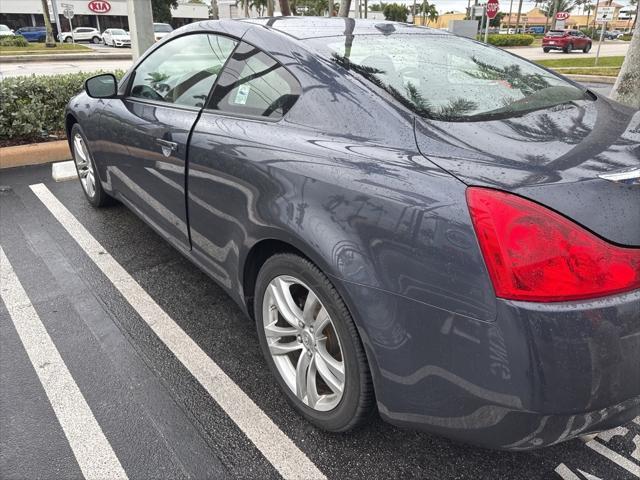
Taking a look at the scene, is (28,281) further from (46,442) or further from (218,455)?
(218,455)

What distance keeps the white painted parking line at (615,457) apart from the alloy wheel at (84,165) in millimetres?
3847

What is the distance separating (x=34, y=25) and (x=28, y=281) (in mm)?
55805

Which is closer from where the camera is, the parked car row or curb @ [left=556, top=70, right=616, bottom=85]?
curb @ [left=556, top=70, right=616, bottom=85]

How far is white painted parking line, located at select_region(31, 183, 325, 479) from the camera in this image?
6.42ft

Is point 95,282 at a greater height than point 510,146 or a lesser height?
lesser

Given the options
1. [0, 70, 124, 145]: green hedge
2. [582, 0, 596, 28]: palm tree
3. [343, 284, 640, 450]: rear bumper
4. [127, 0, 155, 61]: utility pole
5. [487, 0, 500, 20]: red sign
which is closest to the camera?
[343, 284, 640, 450]: rear bumper

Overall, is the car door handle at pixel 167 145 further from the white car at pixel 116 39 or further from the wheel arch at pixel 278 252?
the white car at pixel 116 39

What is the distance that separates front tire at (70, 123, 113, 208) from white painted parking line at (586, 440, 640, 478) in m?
3.72

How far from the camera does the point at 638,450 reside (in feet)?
6.52

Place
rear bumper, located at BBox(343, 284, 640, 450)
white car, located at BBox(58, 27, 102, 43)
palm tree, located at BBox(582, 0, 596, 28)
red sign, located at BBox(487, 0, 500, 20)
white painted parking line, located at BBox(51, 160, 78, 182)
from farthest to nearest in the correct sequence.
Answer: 1. palm tree, located at BBox(582, 0, 596, 28)
2. white car, located at BBox(58, 27, 102, 43)
3. red sign, located at BBox(487, 0, 500, 20)
4. white painted parking line, located at BBox(51, 160, 78, 182)
5. rear bumper, located at BBox(343, 284, 640, 450)

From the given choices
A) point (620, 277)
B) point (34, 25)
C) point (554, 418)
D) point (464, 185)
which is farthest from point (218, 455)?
point (34, 25)

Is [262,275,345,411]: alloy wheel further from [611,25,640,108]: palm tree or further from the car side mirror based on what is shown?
[611,25,640,108]: palm tree

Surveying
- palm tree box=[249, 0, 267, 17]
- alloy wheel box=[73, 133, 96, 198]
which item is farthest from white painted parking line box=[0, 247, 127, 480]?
palm tree box=[249, 0, 267, 17]

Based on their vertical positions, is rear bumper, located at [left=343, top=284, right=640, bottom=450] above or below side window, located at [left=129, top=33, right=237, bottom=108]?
below
